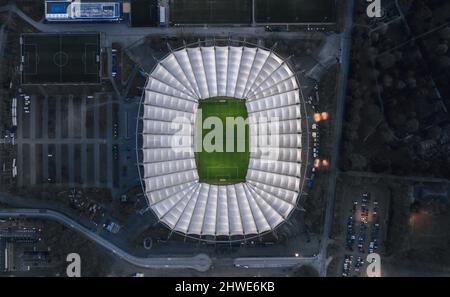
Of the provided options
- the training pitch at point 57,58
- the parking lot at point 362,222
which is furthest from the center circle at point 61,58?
the parking lot at point 362,222

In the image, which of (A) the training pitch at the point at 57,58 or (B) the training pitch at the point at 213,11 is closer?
(A) the training pitch at the point at 57,58

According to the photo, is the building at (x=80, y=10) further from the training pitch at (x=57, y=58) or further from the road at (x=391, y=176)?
the road at (x=391, y=176)

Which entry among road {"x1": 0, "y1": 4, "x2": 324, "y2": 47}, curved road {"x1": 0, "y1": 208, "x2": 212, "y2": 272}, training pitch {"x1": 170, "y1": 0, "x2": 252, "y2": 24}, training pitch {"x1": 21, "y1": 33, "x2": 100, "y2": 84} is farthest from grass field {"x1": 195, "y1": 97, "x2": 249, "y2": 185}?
training pitch {"x1": 21, "y1": 33, "x2": 100, "y2": 84}

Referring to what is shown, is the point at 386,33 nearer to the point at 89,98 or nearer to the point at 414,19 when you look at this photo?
the point at 414,19

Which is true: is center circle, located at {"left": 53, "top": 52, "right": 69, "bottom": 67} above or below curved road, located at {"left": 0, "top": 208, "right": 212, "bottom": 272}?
above

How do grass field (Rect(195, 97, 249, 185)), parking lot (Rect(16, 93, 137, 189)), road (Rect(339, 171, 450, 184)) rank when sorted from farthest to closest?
parking lot (Rect(16, 93, 137, 189)) → road (Rect(339, 171, 450, 184)) → grass field (Rect(195, 97, 249, 185))

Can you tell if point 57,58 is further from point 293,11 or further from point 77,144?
point 293,11

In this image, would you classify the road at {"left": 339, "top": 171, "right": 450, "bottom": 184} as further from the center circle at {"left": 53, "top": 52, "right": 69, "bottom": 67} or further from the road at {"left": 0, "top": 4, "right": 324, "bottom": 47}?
the center circle at {"left": 53, "top": 52, "right": 69, "bottom": 67}
